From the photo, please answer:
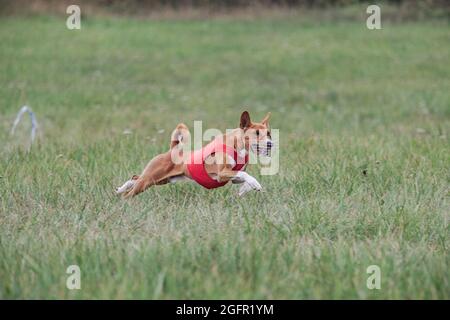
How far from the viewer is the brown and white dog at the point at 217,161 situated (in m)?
5.00

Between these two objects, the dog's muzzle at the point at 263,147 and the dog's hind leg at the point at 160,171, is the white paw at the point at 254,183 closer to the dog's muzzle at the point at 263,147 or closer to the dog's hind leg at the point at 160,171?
the dog's muzzle at the point at 263,147

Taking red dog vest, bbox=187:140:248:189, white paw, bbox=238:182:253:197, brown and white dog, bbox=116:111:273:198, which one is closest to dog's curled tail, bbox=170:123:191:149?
brown and white dog, bbox=116:111:273:198

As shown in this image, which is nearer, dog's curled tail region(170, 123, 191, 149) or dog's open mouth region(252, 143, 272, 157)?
dog's open mouth region(252, 143, 272, 157)

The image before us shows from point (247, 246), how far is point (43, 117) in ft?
22.7

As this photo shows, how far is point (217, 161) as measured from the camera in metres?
5.00

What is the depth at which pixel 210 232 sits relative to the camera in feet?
14.7

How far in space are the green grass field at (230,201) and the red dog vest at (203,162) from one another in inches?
7.1

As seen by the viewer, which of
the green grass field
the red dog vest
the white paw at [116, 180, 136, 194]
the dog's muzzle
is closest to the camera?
the green grass field

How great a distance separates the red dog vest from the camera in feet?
16.5

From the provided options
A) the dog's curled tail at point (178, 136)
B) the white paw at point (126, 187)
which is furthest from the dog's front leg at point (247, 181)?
the white paw at point (126, 187)

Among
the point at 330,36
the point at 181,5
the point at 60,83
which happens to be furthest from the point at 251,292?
the point at 181,5

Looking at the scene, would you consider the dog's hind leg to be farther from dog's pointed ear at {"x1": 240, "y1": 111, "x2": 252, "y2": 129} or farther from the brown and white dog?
dog's pointed ear at {"x1": 240, "y1": 111, "x2": 252, "y2": 129}

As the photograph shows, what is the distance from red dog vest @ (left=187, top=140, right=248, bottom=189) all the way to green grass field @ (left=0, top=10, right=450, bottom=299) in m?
0.18

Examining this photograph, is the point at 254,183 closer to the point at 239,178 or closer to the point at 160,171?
the point at 239,178
